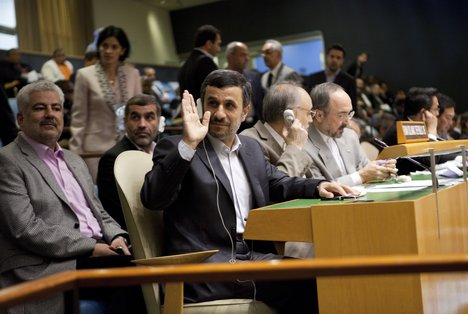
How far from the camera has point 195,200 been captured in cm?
269

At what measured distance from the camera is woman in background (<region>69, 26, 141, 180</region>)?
4.59 m

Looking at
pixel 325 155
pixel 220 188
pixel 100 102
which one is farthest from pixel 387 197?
pixel 100 102

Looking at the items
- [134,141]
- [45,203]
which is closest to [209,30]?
[134,141]

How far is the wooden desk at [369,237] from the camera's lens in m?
2.17

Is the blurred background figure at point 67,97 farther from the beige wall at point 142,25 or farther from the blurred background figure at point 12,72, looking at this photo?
the beige wall at point 142,25

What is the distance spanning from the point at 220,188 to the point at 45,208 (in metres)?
0.76

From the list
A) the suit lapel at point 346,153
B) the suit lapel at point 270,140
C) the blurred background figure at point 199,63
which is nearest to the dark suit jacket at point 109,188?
the suit lapel at point 270,140

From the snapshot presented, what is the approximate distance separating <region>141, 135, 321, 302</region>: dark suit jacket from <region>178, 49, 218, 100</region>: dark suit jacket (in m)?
2.34

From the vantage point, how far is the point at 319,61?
14.2 meters

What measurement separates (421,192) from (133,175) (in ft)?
3.61

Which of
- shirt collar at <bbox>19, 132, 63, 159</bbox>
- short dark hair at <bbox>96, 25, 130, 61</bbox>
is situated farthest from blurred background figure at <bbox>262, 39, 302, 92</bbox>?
shirt collar at <bbox>19, 132, 63, 159</bbox>

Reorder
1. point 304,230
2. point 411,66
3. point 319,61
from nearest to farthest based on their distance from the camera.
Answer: point 304,230, point 411,66, point 319,61

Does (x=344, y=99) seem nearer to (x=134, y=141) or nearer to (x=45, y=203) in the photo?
(x=134, y=141)

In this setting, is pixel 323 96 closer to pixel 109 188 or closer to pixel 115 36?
pixel 109 188
